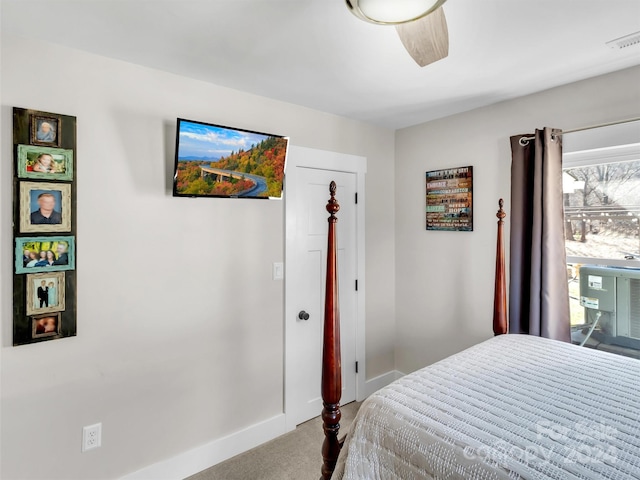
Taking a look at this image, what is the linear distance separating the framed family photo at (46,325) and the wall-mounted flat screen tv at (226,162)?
83cm

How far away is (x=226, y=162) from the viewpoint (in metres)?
2.08

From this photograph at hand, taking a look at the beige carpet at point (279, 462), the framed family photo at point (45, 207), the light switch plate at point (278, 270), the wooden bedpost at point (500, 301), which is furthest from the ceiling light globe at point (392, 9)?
the beige carpet at point (279, 462)

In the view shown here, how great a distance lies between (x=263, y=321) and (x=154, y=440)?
904 millimetres

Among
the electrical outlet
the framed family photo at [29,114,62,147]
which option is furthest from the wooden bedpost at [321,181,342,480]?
the framed family photo at [29,114,62,147]

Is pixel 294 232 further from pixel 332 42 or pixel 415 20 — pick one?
pixel 415 20

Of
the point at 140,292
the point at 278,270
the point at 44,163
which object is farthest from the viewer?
the point at 278,270

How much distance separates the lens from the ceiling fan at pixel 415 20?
1.07 meters

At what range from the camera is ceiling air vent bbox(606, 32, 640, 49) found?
1.61m

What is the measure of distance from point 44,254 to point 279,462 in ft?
5.85

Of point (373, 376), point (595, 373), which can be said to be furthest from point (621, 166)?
point (373, 376)

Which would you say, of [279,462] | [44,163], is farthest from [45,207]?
[279,462]

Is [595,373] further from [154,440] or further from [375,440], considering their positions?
[154,440]

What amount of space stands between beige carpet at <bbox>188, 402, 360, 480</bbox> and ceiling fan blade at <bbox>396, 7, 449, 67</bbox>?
2.29 metres

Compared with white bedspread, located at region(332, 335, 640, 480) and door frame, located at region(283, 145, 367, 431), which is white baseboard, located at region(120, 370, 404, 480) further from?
white bedspread, located at region(332, 335, 640, 480)
